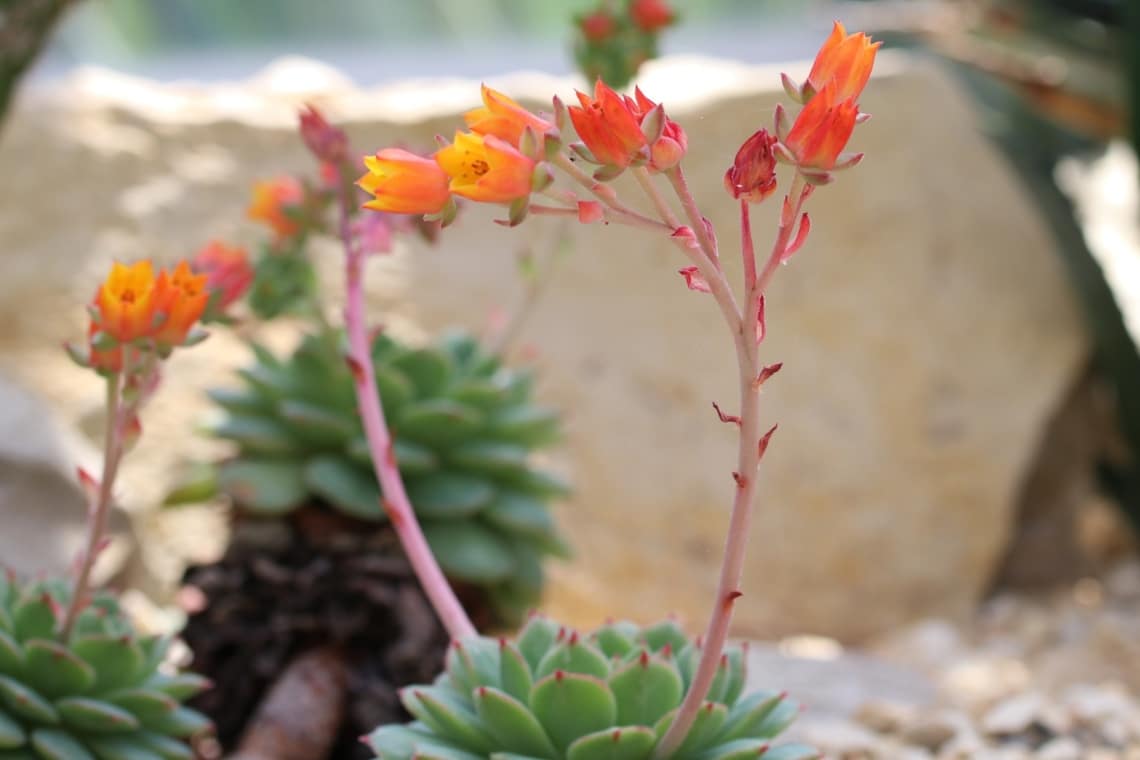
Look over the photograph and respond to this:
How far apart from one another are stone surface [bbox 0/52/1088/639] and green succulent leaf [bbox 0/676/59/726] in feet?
4.24

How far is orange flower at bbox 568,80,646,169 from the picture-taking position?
0.65 meters

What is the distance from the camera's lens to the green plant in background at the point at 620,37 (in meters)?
1.46

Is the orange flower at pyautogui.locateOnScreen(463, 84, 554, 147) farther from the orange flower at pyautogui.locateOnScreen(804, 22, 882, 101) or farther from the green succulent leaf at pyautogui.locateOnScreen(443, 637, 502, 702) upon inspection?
the green succulent leaf at pyautogui.locateOnScreen(443, 637, 502, 702)

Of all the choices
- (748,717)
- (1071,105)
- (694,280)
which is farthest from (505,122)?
(1071,105)

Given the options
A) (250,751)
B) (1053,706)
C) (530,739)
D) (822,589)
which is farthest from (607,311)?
(530,739)

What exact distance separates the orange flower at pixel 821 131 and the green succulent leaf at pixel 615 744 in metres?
0.36

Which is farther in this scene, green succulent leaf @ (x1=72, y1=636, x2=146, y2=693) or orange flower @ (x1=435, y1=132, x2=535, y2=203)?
green succulent leaf @ (x1=72, y1=636, x2=146, y2=693)

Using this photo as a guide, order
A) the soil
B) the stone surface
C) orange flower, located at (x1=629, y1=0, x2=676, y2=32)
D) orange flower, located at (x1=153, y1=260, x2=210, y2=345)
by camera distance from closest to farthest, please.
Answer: orange flower, located at (x1=153, y1=260, x2=210, y2=345) < the soil < orange flower, located at (x1=629, y1=0, x2=676, y2=32) < the stone surface

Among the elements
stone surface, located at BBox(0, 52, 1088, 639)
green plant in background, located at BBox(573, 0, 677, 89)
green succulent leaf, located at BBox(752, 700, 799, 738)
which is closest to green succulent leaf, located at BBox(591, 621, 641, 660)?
green succulent leaf, located at BBox(752, 700, 799, 738)

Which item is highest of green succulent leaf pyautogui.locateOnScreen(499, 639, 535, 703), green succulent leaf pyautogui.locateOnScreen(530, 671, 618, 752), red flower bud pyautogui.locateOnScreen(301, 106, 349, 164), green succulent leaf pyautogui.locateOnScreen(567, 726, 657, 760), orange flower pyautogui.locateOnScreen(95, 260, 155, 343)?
red flower bud pyautogui.locateOnScreen(301, 106, 349, 164)

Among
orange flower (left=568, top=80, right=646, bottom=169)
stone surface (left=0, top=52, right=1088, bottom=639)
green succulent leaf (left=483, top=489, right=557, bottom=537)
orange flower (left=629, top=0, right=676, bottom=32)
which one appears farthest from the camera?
stone surface (left=0, top=52, right=1088, bottom=639)

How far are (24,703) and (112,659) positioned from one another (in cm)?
7

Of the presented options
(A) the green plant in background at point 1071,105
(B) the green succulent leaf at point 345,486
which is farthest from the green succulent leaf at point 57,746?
(A) the green plant in background at point 1071,105

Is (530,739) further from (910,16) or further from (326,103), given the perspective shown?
(910,16)
